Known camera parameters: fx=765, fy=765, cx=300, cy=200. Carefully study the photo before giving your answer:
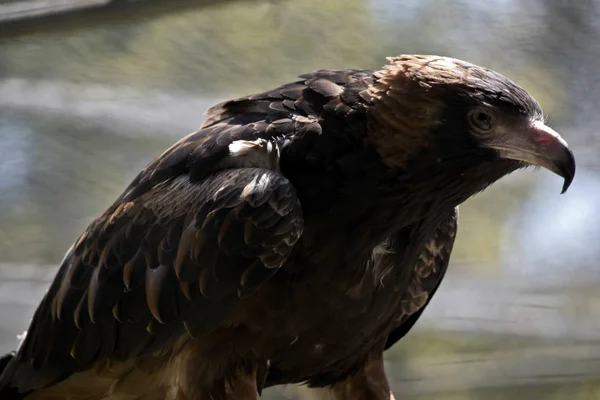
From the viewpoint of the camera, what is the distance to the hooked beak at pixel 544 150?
1.77 m

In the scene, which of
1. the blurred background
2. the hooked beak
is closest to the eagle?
the hooked beak

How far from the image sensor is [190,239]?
1.91m

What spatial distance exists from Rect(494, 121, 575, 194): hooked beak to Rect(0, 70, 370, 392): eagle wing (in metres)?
0.44

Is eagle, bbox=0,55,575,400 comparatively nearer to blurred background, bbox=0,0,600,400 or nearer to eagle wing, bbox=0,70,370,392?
eagle wing, bbox=0,70,370,392

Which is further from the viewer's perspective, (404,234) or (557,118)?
(557,118)

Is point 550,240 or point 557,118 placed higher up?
point 557,118

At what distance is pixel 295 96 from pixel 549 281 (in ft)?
7.72

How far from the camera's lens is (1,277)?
4031 millimetres

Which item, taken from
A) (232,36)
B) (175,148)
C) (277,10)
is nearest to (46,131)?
(232,36)

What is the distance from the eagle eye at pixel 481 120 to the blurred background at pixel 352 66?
2088 millimetres

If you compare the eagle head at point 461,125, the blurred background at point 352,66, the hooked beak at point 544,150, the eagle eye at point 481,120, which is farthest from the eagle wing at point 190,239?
the blurred background at point 352,66

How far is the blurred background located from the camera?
3830 mm

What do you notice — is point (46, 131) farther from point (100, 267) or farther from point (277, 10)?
point (100, 267)

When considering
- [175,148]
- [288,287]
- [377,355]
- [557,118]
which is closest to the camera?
[288,287]
